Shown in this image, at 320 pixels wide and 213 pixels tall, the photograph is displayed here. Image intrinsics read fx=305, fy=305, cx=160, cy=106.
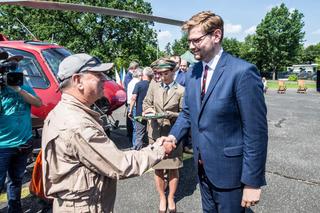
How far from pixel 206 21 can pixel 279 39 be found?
223 feet

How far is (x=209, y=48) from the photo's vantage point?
7.57 ft

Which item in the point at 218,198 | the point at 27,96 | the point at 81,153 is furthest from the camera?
the point at 27,96

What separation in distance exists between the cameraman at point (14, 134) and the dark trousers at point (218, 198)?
85.5 inches

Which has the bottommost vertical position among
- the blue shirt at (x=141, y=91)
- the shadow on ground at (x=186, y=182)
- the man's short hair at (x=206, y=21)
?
the shadow on ground at (x=186, y=182)

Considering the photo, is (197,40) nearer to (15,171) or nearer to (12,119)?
(12,119)

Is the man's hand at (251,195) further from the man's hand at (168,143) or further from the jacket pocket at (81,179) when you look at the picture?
the jacket pocket at (81,179)

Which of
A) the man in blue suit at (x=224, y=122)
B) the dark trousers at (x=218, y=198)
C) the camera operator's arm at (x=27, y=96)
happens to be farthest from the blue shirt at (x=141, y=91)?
the dark trousers at (x=218, y=198)

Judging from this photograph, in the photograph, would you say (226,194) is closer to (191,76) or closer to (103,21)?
(191,76)

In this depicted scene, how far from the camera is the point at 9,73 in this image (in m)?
3.28

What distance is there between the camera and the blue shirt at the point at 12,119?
340cm

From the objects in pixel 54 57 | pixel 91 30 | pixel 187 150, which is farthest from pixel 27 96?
pixel 91 30

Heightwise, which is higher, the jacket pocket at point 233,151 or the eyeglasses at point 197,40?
the eyeglasses at point 197,40

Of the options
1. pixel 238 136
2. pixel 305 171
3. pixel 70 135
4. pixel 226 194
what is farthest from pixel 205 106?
pixel 305 171

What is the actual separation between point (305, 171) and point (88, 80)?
4.98m
